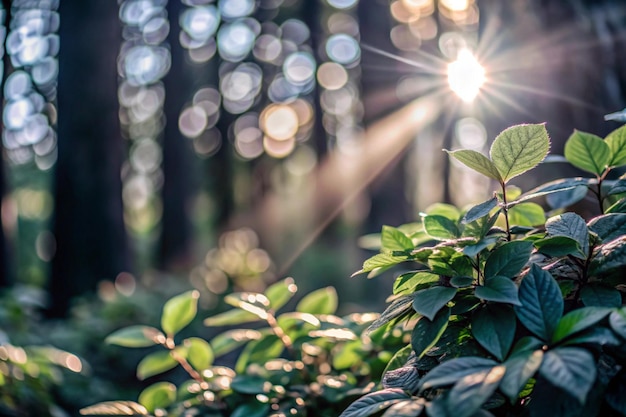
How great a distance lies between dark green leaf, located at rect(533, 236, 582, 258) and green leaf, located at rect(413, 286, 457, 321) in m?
0.19

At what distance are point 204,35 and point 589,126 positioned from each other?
19.1m

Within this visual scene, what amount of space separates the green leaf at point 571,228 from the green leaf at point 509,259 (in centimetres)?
6

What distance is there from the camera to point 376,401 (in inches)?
34.2

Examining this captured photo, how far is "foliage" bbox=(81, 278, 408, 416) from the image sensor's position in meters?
1.36

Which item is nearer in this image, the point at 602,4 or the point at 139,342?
the point at 139,342

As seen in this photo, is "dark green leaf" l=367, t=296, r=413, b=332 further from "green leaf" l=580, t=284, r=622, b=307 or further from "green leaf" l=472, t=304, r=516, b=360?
"green leaf" l=580, t=284, r=622, b=307

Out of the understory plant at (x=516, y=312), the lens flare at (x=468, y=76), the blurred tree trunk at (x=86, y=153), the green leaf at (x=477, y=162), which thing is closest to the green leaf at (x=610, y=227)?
the understory plant at (x=516, y=312)

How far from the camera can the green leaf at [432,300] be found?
858 mm

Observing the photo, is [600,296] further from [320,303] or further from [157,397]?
[157,397]

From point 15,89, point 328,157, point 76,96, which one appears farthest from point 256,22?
point 76,96

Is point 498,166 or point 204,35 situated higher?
point 204,35

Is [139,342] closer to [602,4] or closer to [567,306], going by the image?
[567,306]

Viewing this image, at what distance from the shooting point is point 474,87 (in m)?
2.34

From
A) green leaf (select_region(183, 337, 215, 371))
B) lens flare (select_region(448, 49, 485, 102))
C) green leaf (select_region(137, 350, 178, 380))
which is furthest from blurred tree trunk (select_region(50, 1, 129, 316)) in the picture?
green leaf (select_region(183, 337, 215, 371))
